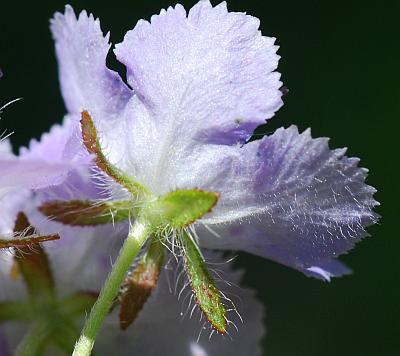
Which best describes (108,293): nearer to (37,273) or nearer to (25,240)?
(25,240)

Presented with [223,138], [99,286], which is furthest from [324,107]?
[223,138]

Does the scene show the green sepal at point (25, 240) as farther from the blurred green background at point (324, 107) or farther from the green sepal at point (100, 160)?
the blurred green background at point (324, 107)

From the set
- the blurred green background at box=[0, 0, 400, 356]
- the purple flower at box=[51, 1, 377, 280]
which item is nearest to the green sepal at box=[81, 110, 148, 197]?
the purple flower at box=[51, 1, 377, 280]

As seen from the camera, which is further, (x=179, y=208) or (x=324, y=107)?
(x=324, y=107)

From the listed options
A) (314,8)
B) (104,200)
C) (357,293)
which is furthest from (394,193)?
(104,200)

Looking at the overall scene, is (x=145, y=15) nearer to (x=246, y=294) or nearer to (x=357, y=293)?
(x=357, y=293)

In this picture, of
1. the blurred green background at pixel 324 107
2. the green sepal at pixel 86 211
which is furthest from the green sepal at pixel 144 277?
the blurred green background at pixel 324 107
